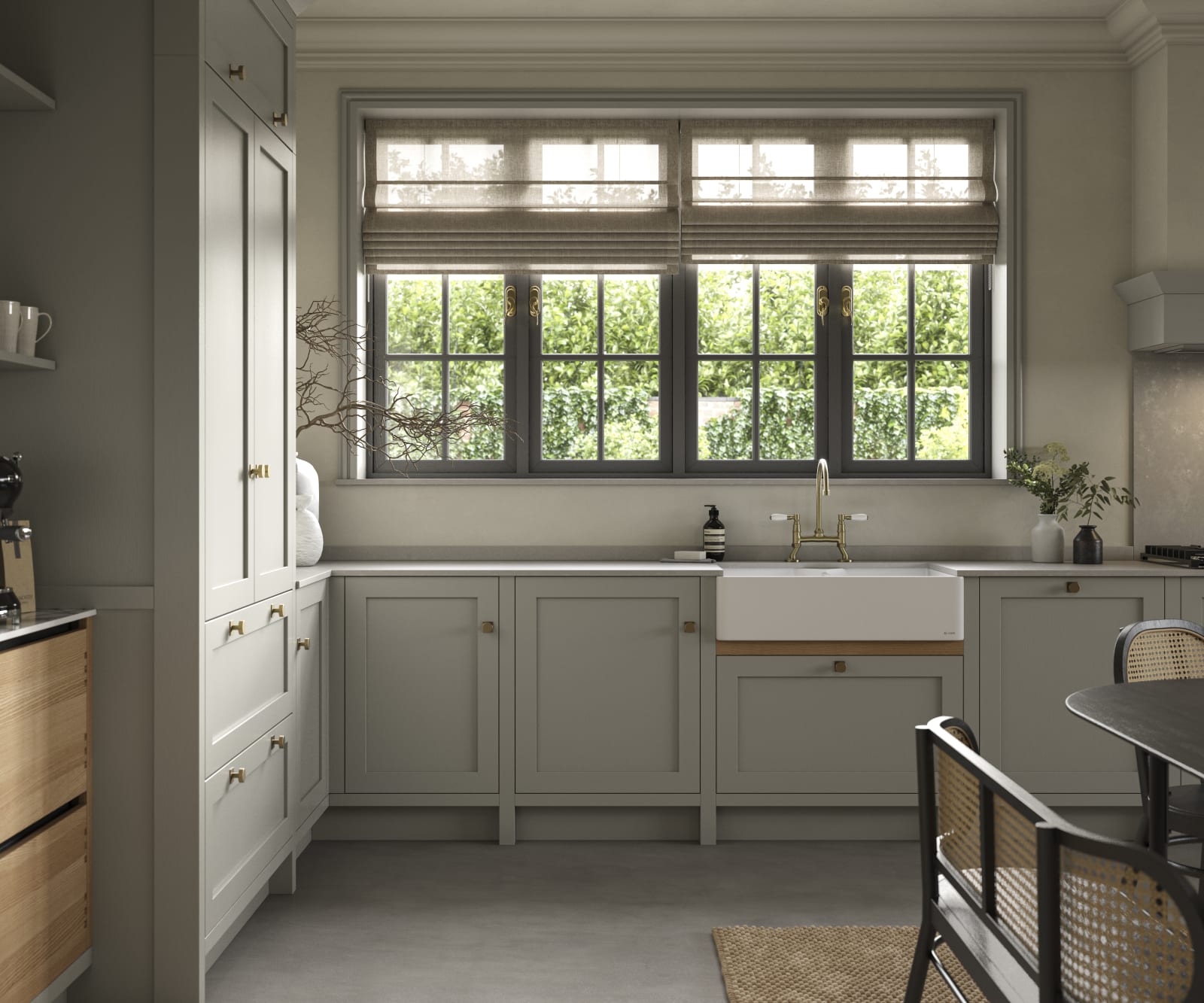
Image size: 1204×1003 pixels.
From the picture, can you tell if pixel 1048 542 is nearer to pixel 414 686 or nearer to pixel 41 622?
pixel 414 686

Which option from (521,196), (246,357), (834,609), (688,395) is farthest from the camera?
(688,395)

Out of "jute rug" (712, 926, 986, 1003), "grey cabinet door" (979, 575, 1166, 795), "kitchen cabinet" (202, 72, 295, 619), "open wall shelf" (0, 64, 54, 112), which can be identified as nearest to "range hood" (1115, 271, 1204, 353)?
"grey cabinet door" (979, 575, 1166, 795)

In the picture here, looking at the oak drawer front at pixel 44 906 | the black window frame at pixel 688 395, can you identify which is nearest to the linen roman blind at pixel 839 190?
the black window frame at pixel 688 395

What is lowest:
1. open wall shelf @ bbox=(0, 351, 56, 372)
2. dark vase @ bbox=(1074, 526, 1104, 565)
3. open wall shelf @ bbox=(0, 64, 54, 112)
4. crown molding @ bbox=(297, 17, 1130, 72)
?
dark vase @ bbox=(1074, 526, 1104, 565)

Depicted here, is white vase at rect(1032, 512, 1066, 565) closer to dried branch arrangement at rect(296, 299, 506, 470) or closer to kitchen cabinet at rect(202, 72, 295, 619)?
dried branch arrangement at rect(296, 299, 506, 470)

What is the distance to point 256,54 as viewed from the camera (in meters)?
2.61

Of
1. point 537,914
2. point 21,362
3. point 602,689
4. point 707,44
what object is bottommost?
point 537,914

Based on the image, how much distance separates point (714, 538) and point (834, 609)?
2.01 feet

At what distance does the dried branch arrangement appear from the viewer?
3.77 meters

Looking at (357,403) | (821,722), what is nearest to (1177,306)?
(821,722)

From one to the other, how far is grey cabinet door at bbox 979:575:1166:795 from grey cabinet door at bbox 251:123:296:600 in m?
2.30

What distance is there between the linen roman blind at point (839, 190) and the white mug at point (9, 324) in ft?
8.16

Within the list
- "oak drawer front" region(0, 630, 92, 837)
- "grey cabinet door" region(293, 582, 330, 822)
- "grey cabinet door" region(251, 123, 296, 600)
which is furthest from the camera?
"grey cabinet door" region(293, 582, 330, 822)

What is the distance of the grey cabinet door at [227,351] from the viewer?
2.26 meters
